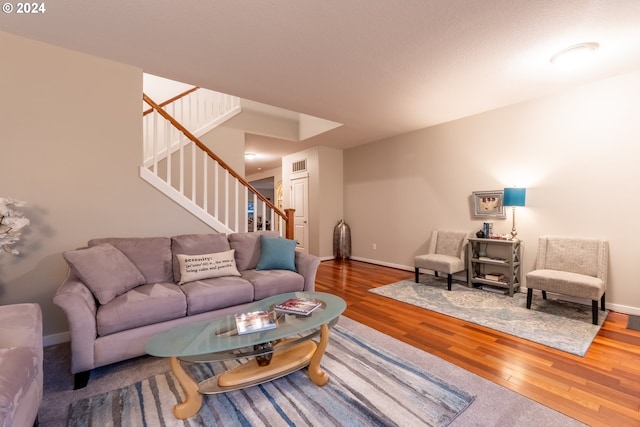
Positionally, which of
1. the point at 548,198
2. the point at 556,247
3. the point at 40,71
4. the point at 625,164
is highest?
the point at 40,71

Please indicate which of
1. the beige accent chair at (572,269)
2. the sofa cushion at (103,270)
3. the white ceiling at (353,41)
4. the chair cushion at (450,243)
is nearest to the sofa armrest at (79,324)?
the sofa cushion at (103,270)

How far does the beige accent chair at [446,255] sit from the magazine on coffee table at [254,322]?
2.85 m

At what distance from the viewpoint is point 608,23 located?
2006 millimetres

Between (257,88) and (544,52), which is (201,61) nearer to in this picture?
(257,88)

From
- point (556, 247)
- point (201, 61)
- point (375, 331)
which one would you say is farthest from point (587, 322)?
point (201, 61)

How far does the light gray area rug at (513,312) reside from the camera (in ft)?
7.75

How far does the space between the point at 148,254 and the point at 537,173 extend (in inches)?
181

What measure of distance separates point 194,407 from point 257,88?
3.03 metres

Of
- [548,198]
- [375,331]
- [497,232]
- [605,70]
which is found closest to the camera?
[375,331]

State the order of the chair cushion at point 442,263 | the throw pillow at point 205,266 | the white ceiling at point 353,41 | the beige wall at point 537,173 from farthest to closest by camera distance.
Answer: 1. the chair cushion at point 442,263
2. the beige wall at point 537,173
3. the throw pillow at point 205,266
4. the white ceiling at point 353,41

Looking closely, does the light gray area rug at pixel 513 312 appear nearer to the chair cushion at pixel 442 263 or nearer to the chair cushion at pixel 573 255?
the chair cushion at pixel 442 263

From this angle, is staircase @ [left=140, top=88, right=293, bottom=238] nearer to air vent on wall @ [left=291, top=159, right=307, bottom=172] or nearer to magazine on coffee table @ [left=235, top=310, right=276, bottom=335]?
magazine on coffee table @ [left=235, top=310, right=276, bottom=335]

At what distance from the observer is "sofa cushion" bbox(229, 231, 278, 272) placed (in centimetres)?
298

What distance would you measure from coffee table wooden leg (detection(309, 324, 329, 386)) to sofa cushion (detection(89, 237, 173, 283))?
1628 millimetres
